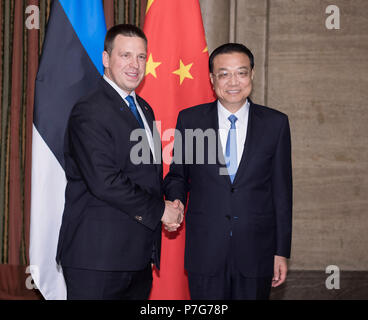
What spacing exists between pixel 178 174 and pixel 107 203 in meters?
0.51

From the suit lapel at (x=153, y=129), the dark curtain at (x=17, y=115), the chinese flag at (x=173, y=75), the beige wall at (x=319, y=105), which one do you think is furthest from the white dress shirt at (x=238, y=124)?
the dark curtain at (x=17, y=115)

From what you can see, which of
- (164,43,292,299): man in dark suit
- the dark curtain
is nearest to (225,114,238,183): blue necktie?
(164,43,292,299): man in dark suit

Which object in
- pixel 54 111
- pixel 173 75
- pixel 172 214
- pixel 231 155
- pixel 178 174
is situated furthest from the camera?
pixel 173 75

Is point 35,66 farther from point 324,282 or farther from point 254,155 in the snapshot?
point 324,282

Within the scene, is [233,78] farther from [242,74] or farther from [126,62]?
[126,62]

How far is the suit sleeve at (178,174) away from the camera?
7.23 ft

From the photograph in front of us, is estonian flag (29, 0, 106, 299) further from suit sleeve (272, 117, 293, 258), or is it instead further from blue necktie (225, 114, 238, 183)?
suit sleeve (272, 117, 293, 258)

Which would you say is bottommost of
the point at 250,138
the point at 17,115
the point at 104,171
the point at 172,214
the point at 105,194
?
the point at 172,214

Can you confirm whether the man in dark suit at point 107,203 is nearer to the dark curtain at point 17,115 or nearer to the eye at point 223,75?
the eye at point 223,75

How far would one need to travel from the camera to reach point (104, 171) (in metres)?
1.81

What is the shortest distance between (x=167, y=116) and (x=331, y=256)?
2.07 m

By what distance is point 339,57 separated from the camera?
3670 millimetres

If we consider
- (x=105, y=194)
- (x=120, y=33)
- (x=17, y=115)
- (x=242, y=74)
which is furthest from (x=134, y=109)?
(x=17, y=115)

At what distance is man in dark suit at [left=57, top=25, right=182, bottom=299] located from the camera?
1.84 m
